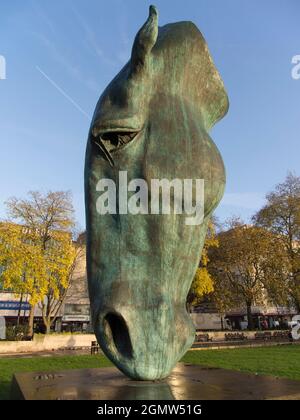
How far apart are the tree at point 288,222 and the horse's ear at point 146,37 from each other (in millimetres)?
32441

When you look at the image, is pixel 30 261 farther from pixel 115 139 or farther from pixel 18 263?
pixel 115 139

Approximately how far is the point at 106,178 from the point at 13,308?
41570 mm

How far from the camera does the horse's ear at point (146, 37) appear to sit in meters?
3.94

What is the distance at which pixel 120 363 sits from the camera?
153 inches

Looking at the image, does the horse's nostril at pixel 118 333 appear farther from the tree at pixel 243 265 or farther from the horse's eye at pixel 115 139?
the tree at pixel 243 265

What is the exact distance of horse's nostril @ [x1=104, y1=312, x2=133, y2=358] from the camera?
12.6ft

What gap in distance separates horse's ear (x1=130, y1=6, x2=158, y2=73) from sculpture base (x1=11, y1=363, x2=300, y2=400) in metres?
3.25

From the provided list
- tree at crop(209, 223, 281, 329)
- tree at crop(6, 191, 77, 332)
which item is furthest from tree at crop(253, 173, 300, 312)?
tree at crop(6, 191, 77, 332)

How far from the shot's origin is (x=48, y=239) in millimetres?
29938

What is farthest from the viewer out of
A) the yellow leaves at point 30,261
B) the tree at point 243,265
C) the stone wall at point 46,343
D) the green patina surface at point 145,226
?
the tree at point 243,265

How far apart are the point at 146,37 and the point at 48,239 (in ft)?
89.5

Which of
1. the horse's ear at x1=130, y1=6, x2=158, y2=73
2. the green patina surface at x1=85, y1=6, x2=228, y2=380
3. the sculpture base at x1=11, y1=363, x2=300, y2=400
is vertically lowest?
the sculpture base at x1=11, y1=363, x2=300, y2=400

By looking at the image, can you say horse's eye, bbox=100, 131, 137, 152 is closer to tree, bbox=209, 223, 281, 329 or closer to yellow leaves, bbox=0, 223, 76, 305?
yellow leaves, bbox=0, 223, 76, 305

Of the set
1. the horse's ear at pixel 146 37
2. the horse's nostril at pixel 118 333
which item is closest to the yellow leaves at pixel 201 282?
the horse's nostril at pixel 118 333
